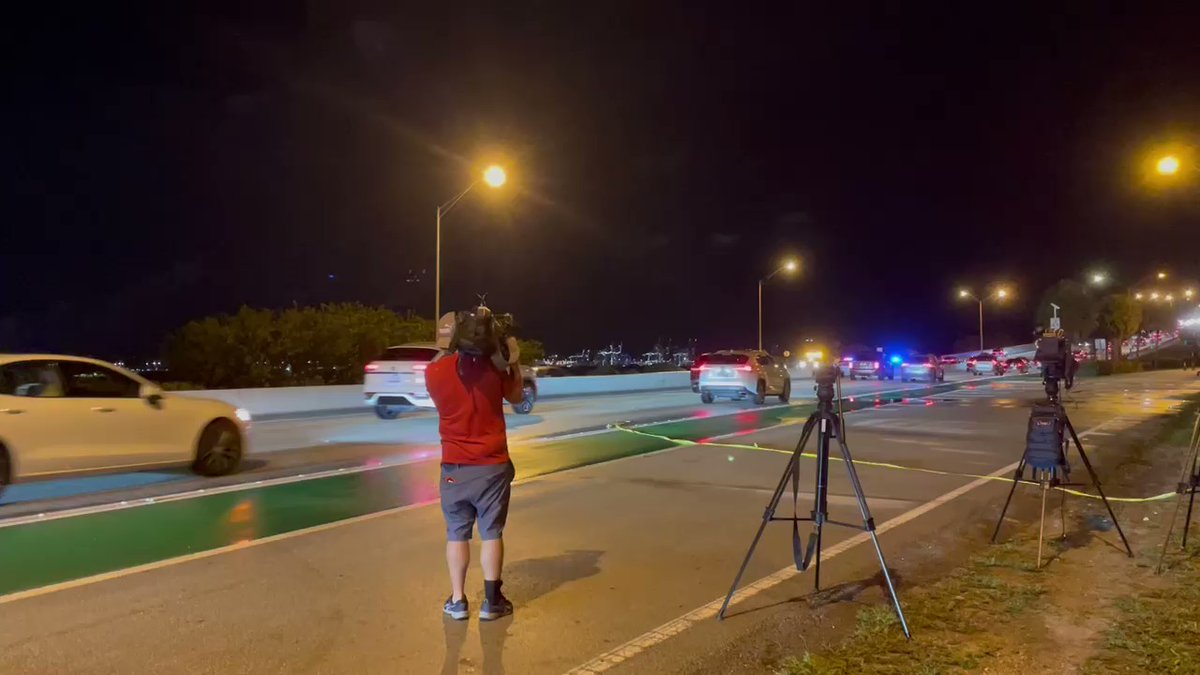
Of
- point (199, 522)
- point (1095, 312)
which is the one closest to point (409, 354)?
point (199, 522)

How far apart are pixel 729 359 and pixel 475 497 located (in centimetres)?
1953

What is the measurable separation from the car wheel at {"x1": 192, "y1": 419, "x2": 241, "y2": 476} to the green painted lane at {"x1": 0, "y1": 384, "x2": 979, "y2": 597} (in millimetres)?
1112

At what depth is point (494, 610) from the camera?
5379 mm

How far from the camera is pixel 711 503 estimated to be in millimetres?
9281

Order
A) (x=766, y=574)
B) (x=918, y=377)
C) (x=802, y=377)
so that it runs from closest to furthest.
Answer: (x=766, y=574), (x=918, y=377), (x=802, y=377)

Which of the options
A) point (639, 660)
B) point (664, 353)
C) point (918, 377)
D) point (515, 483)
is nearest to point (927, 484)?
point (515, 483)

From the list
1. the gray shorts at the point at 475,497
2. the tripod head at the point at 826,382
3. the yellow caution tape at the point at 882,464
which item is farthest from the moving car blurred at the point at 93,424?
the tripod head at the point at 826,382

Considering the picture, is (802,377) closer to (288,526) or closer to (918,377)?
(918,377)

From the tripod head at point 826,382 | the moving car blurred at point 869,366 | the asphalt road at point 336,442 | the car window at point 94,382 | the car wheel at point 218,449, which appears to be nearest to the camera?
the tripod head at point 826,382

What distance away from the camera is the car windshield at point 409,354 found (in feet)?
60.0

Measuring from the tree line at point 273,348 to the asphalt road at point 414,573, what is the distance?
2002 centimetres

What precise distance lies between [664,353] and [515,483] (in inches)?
3908

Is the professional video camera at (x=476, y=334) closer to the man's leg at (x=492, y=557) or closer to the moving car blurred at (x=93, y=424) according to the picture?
the man's leg at (x=492, y=557)

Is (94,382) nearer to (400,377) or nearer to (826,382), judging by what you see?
(826,382)
